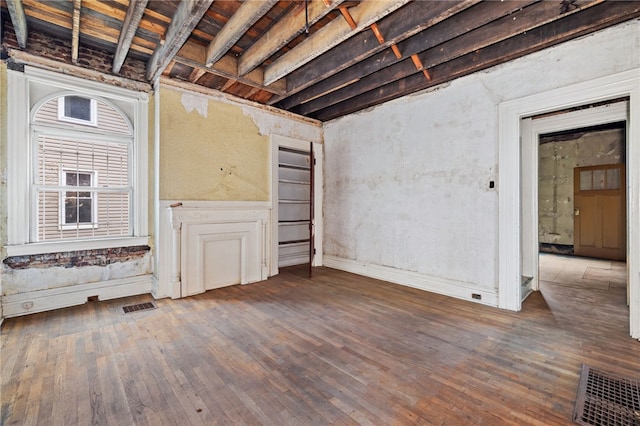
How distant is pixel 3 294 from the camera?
302 centimetres

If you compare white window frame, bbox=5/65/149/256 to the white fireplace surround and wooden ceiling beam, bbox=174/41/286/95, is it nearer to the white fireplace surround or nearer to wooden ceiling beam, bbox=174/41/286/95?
the white fireplace surround

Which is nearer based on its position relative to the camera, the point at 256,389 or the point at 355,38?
the point at 256,389

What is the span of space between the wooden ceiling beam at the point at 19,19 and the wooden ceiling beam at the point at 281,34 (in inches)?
80.5

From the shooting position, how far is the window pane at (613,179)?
6.34m

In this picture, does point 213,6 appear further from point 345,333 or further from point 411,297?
point 411,297

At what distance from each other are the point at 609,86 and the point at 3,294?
21.9 ft

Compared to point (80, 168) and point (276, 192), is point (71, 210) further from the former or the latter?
point (276, 192)

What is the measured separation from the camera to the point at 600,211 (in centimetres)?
663

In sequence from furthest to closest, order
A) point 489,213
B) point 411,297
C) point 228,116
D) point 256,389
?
1. point 228,116
2. point 411,297
3. point 489,213
4. point 256,389

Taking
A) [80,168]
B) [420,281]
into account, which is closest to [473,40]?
[420,281]

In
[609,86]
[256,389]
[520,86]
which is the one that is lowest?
[256,389]

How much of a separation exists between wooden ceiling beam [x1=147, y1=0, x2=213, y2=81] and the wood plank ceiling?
0.01m

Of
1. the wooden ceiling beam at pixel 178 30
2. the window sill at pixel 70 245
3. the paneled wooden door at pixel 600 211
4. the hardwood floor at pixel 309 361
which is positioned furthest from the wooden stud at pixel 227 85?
the paneled wooden door at pixel 600 211

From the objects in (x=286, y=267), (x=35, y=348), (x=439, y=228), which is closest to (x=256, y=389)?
(x=35, y=348)
